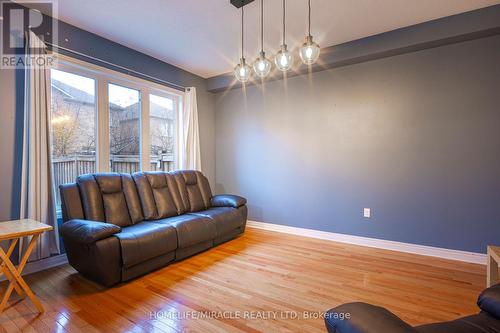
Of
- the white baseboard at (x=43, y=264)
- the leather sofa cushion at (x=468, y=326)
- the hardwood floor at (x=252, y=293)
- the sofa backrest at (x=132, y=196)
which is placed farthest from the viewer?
the sofa backrest at (x=132, y=196)

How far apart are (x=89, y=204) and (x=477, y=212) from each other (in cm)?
435

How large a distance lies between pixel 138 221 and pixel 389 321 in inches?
111

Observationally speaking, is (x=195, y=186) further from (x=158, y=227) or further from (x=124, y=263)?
(x=124, y=263)

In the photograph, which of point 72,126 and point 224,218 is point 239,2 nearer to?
point 72,126

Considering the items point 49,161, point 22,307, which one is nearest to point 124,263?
point 22,307

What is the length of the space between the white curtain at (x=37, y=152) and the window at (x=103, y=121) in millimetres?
230

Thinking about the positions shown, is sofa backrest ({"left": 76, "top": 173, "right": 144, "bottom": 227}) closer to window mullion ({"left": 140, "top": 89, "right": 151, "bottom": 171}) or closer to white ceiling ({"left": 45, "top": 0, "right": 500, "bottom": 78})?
window mullion ({"left": 140, "top": 89, "right": 151, "bottom": 171})

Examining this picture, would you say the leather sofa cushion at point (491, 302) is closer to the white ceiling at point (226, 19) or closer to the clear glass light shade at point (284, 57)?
the clear glass light shade at point (284, 57)

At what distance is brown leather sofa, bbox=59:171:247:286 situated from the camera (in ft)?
7.25

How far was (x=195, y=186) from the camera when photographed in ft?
12.7
